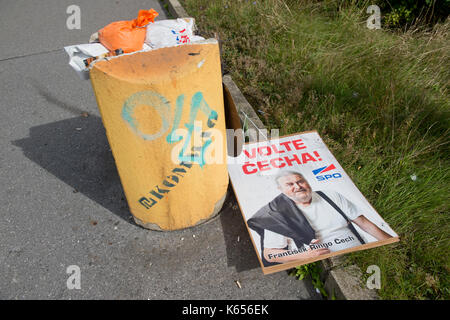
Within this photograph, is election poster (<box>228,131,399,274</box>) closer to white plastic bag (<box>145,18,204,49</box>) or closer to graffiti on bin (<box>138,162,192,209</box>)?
graffiti on bin (<box>138,162,192,209</box>)

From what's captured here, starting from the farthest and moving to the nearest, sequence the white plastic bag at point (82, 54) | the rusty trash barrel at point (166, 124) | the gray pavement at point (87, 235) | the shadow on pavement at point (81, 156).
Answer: the shadow on pavement at point (81, 156)
the gray pavement at point (87, 235)
the white plastic bag at point (82, 54)
the rusty trash barrel at point (166, 124)

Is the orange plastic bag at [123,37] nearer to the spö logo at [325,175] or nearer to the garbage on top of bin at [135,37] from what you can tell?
the garbage on top of bin at [135,37]

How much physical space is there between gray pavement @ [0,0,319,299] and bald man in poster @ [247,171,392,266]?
0.17 meters

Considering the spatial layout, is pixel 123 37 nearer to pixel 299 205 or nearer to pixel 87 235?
pixel 87 235

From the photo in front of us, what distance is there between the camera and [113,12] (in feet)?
16.5

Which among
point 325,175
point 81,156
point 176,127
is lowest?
point 81,156

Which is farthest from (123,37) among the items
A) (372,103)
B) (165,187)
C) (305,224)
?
(372,103)

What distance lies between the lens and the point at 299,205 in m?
1.89

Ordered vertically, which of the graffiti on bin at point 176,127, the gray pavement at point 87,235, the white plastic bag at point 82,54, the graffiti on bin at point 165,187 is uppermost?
the white plastic bag at point 82,54

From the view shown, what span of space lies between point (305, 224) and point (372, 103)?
1.24 meters

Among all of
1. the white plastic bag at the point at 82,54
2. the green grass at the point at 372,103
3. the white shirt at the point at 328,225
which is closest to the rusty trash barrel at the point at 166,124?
the white plastic bag at the point at 82,54

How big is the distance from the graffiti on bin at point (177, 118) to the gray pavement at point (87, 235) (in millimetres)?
613

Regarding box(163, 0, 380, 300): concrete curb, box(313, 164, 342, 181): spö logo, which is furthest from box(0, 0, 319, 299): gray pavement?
box(313, 164, 342, 181): spö logo

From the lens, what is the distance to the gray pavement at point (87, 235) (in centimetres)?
170
